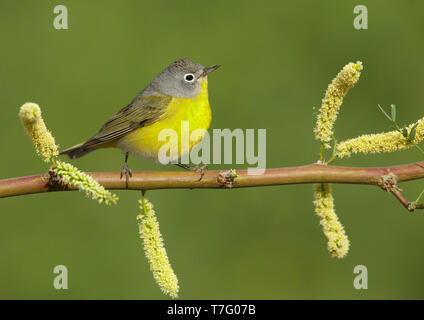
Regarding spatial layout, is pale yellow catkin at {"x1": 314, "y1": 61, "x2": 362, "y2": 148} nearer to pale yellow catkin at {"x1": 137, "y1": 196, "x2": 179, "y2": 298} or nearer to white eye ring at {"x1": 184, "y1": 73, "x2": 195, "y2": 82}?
pale yellow catkin at {"x1": 137, "y1": 196, "x2": 179, "y2": 298}

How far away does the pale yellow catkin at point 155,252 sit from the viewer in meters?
2.31

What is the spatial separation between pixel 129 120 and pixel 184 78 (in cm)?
46

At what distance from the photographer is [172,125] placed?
3.65 m

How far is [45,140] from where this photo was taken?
207cm

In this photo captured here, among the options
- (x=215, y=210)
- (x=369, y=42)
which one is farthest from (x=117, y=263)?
(x=369, y=42)

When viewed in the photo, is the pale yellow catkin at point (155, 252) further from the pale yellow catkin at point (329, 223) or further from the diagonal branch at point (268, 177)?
the pale yellow catkin at point (329, 223)

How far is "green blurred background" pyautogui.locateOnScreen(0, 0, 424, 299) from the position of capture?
5387mm

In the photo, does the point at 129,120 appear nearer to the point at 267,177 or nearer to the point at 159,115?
the point at 159,115

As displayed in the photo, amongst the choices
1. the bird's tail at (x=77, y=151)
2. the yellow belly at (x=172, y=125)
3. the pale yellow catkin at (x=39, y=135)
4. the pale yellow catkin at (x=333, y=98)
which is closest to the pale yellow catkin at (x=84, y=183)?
the pale yellow catkin at (x=39, y=135)

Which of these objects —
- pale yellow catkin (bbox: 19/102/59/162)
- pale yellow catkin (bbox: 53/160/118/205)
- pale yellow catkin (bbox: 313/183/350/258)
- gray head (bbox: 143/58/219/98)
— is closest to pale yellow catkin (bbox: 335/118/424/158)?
pale yellow catkin (bbox: 313/183/350/258)

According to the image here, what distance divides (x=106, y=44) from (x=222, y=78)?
51.8 inches

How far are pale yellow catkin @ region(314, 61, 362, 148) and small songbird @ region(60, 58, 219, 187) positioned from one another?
123 cm

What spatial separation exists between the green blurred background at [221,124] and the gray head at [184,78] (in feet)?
3.98

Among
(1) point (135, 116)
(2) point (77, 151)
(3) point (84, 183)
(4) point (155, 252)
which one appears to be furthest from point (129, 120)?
(3) point (84, 183)
